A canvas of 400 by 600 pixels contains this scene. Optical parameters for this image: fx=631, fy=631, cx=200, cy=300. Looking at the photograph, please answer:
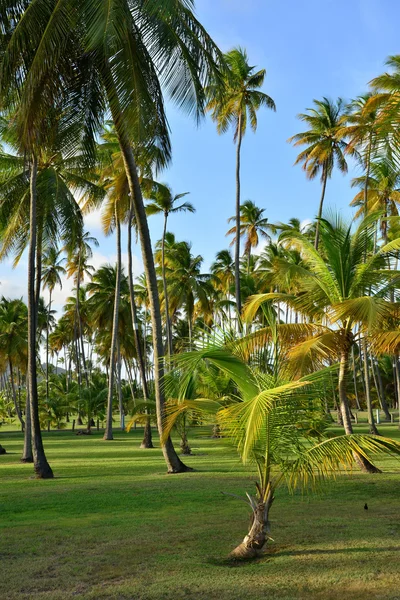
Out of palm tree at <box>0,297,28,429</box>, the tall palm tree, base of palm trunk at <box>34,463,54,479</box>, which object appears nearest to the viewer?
the tall palm tree

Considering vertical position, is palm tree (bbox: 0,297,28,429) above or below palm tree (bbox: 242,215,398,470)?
above

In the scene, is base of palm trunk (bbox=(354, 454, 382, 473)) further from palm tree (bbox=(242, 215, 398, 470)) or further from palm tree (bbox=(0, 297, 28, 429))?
palm tree (bbox=(0, 297, 28, 429))

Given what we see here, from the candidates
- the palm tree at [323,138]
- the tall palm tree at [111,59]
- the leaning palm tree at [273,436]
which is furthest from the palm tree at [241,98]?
the leaning palm tree at [273,436]

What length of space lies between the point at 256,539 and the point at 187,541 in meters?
1.26

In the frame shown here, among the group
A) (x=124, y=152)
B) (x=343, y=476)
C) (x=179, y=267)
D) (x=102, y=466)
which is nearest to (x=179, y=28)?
(x=124, y=152)

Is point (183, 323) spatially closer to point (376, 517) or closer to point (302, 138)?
point (302, 138)

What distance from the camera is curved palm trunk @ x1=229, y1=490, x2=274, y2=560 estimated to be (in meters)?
→ 6.82

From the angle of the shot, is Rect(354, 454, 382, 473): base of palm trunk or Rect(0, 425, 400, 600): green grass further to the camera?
Rect(354, 454, 382, 473): base of palm trunk

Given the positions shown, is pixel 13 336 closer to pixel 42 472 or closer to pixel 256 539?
pixel 42 472

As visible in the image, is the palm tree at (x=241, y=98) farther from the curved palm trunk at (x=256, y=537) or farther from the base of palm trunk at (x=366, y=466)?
the curved palm trunk at (x=256, y=537)

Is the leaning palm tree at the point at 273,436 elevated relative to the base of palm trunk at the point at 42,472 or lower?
elevated

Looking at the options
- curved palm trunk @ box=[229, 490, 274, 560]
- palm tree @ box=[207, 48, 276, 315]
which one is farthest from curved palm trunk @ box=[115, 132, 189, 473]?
palm tree @ box=[207, 48, 276, 315]

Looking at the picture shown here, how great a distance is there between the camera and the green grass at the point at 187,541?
231 inches

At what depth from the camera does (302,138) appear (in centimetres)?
3356
